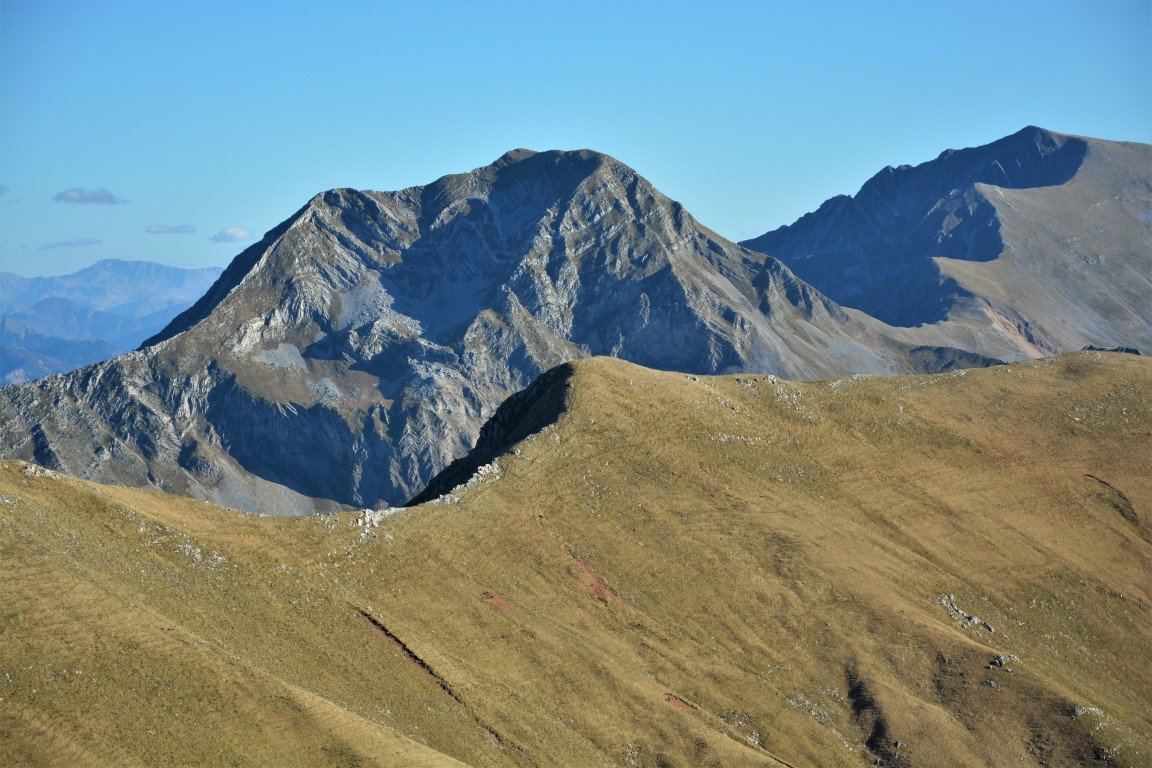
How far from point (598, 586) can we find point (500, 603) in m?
11.5

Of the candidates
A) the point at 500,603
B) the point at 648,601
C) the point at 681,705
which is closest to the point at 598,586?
the point at 648,601

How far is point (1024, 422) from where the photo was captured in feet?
468

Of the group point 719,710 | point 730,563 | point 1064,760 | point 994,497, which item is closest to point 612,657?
point 719,710

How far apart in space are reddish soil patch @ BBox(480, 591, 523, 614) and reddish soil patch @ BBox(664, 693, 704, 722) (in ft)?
51.3

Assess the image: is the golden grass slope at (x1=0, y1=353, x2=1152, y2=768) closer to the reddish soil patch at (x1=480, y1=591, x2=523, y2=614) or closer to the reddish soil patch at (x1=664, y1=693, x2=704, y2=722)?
the reddish soil patch at (x1=664, y1=693, x2=704, y2=722)

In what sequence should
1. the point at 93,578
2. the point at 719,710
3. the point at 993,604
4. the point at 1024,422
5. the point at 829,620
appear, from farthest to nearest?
the point at 1024,422 < the point at 993,604 < the point at 829,620 < the point at 719,710 < the point at 93,578

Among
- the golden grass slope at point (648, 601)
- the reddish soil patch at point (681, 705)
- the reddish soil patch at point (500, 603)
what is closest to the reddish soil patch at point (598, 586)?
the golden grass slope at point (648, 601)

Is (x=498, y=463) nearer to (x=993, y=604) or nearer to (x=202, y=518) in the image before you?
(x=202, y=518)

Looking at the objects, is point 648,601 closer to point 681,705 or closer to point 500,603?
point 681,705

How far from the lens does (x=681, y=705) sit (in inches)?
3329

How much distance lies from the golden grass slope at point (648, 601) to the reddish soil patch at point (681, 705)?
40cm

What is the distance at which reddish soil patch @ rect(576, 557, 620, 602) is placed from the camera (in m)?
97.7

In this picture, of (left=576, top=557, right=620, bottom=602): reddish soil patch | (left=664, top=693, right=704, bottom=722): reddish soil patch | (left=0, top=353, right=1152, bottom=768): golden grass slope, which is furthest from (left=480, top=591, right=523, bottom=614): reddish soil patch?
(left=664, top=693, right=704, bottom=722): reddish soil patch

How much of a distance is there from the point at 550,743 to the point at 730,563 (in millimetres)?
36478
